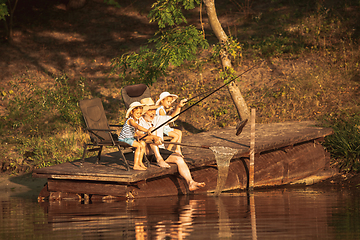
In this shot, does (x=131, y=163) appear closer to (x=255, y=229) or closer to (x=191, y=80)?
(x=255, y=229)

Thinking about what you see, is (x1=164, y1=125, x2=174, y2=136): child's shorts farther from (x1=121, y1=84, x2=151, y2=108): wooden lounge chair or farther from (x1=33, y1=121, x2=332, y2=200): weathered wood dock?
(x1=121, y1=84, x2=151, y2=108): wooden lounge chair

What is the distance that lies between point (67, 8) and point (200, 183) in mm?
17155

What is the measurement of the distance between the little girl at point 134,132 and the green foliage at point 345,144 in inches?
188

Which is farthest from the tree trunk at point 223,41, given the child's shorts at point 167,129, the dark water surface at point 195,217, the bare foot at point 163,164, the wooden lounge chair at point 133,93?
the bare foot at point 163,164

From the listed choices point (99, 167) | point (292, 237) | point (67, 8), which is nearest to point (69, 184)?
point (99, 167)

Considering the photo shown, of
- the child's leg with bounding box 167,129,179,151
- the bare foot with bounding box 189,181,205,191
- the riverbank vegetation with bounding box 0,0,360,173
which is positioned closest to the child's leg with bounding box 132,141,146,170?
the bare foot with bounding box 189,181,205,191

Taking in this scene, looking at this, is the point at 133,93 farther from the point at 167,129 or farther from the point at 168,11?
the point at 167,129

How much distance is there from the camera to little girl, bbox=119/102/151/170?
9164mm

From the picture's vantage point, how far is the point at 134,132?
9.60 m

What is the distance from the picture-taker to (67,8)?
80.5 feet

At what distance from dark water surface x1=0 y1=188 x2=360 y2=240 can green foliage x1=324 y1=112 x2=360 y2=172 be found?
73.5 inches

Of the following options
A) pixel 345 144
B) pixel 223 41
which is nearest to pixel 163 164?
pixel 345 144

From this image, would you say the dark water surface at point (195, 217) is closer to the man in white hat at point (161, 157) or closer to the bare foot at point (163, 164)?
the man in white hat at point (161, 157)

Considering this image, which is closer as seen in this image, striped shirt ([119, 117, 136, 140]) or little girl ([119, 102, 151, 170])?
little girl ([119, 102, 151, 170])
